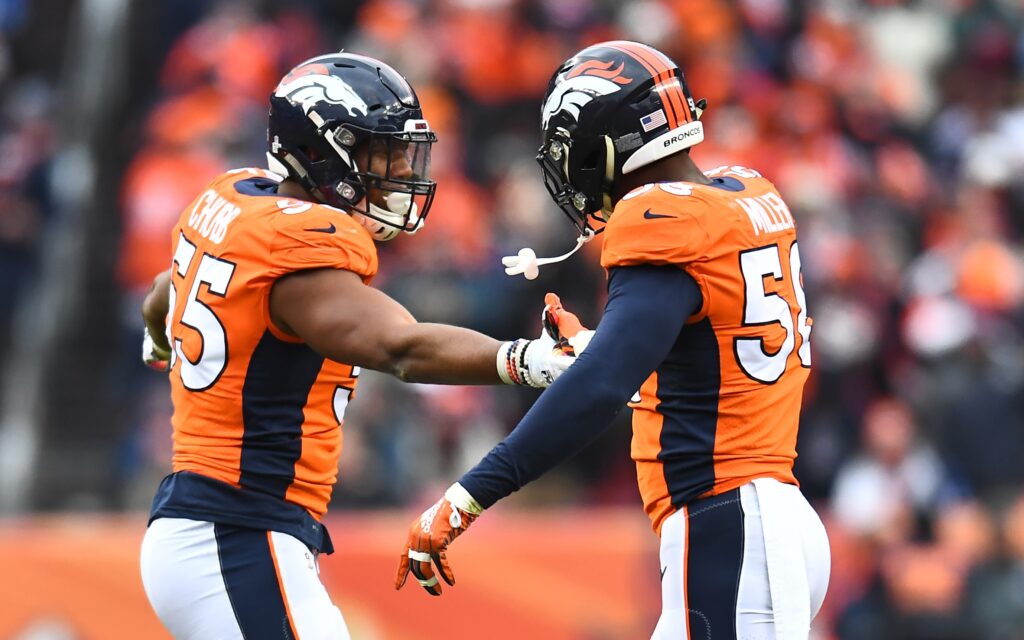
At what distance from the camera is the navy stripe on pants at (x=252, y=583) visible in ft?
14.3

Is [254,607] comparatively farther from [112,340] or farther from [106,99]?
[106,99]

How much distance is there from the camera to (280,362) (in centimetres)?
446

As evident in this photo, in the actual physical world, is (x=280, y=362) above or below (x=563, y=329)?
below

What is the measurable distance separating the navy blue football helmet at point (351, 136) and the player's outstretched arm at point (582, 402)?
1.01 m

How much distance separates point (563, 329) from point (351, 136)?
3.00ft

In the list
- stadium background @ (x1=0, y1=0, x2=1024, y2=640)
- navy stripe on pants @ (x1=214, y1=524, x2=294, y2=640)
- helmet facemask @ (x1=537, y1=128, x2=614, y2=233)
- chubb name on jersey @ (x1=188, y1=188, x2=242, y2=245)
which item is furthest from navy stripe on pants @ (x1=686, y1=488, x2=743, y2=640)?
stadium background @ (x1=0, y1=0, x2=1024, y2=640)

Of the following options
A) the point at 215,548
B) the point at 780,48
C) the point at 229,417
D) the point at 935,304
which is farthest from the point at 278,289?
the point at 780,48

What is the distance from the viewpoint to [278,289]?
4.36 m

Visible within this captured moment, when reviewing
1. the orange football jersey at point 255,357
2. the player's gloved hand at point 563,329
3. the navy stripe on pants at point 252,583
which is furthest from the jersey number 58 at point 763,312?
the navy stripe on pants at point 252,583

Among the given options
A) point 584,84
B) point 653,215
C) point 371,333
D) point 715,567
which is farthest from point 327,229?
point 715,567

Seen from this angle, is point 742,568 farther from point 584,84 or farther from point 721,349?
point 584,84

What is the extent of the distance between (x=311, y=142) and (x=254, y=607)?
4.48ft

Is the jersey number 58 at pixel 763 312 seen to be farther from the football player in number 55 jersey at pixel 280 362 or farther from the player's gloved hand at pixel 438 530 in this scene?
the player's gloved hand at pixel 438 530

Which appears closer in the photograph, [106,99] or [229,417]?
[229,417]
